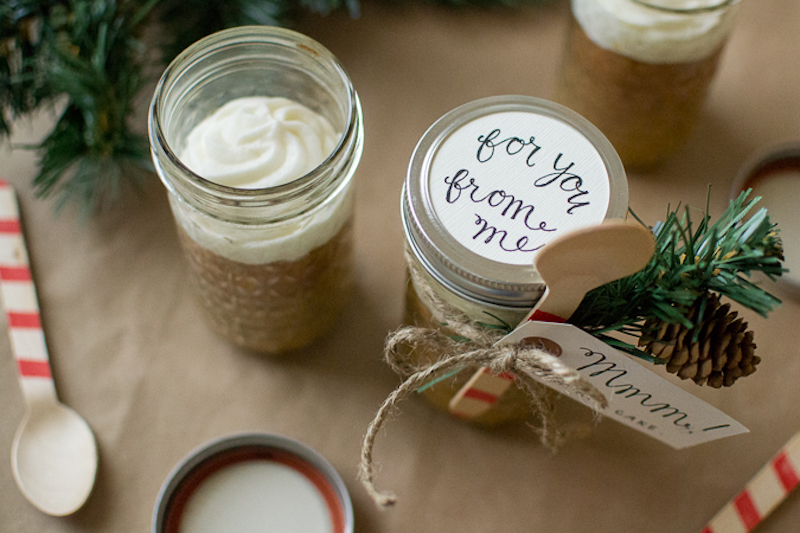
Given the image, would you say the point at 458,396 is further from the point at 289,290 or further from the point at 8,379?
the point at 8,379

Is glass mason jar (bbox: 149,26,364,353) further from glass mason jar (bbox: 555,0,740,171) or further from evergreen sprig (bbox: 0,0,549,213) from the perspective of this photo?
glass mason jar (bbox: 555,0,740,171)

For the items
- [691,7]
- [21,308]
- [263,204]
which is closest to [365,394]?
[263,204]

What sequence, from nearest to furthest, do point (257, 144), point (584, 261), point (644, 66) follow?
point (584, 261) < point (257, 144) < point (644, 66)

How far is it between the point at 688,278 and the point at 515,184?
0.46 ft

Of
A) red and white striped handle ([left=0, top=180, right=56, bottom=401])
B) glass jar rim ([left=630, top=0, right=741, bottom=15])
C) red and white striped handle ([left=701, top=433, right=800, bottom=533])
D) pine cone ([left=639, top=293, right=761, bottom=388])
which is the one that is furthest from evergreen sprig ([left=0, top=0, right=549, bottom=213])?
red and white striped handle ([left=701, top=433, right=800, bottom=533])

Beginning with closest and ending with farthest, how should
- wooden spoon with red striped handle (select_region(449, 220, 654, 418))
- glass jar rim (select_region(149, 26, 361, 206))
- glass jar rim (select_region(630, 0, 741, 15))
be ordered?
wooden spoon with red striped handle (select_region(449, 220, 654, 418)), glass jar rim (select_region(149, 26, 361, 206)), glass jar rim (select_region(630, 0, 741, 15))

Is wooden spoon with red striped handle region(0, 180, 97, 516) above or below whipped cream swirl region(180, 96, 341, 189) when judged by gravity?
below

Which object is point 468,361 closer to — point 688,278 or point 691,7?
point 688,278

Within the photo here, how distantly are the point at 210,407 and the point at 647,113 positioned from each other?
580 millimetres

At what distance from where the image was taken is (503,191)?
0.50 m

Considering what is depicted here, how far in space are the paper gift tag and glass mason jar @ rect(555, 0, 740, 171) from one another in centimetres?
36

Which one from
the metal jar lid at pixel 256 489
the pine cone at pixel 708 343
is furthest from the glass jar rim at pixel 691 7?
the metal jar lid at pixel 256 489

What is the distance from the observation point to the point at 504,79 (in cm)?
93

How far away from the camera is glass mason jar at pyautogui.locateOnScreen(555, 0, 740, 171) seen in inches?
26.5
